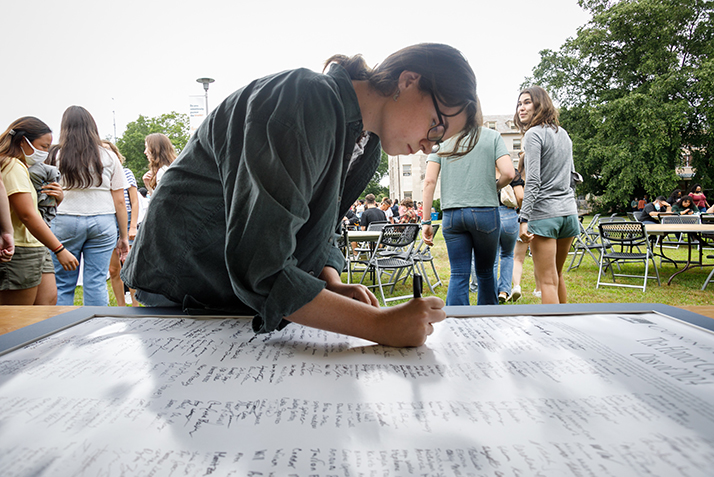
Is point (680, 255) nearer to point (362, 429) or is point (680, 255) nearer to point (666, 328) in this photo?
point (666, 328)

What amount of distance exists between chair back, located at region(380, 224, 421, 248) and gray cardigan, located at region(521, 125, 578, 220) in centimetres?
251

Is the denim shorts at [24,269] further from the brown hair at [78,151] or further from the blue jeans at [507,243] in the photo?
the blue jeans at [507,243]

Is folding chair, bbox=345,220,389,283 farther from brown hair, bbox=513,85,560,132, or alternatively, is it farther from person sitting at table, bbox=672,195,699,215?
person sitting at table, bbox=672,195,699,215

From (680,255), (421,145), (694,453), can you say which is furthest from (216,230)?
(680,255)

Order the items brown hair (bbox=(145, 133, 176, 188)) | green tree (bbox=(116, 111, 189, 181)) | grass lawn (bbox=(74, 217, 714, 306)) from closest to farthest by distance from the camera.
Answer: brown hair (bbox=(145, 133, 176, 188)) < grass lawn (bbox=(74, 217, 714, 306)) < green tree (bbox=(116, 111, 189, 181))

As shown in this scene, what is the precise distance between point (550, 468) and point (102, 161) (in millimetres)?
3504

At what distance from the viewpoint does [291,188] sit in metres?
0.79

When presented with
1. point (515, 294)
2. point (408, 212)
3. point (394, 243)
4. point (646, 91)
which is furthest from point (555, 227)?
point (646, 91)

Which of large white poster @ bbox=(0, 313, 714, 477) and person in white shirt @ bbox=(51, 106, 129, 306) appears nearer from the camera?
large white poster @ bbox=(0, 313, 714, 477)

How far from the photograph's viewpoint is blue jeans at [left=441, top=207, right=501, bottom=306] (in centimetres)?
299

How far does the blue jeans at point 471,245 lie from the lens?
118 inches

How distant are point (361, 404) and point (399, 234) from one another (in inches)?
197

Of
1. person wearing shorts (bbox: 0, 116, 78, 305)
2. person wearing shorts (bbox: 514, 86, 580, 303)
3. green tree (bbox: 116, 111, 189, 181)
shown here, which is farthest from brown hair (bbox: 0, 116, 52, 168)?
green tree (bbox: 116, 111, 189, 181)

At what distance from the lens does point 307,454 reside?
0.52 meters
